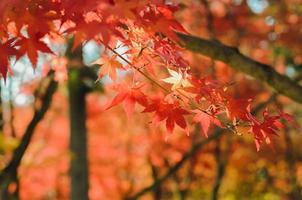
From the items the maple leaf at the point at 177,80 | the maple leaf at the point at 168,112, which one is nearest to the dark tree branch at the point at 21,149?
the maple leaf at the point at 168,112

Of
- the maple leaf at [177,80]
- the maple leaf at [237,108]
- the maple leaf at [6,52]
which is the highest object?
the maple leaf at [6,52]

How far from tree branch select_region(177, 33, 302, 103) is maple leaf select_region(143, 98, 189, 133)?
2.80 feet

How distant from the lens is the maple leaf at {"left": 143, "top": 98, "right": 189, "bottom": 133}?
2250 mm

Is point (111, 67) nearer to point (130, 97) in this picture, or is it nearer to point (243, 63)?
point (130, 97)

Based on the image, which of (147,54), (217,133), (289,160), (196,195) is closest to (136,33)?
(147,54)

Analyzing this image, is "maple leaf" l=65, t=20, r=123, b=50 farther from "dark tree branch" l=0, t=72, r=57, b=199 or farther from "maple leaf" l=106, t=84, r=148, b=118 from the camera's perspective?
"dark tree branch" l=0, t=72, r=57, b=199

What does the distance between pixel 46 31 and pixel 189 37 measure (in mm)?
1300

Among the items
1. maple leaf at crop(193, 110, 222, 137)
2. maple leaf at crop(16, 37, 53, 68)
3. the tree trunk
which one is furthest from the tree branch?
the tree trunk

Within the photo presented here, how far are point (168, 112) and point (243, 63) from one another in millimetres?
1131

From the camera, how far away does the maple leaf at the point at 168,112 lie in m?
2.25

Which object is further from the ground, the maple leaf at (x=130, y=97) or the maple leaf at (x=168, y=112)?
the maple leaf at (x=130, y=97)

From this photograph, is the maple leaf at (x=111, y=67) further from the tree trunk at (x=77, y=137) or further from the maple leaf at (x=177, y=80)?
the tree trunk at (x=77, y=137)

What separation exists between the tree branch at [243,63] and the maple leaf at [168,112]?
855 millimetres

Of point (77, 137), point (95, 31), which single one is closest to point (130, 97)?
point (95, 31)
